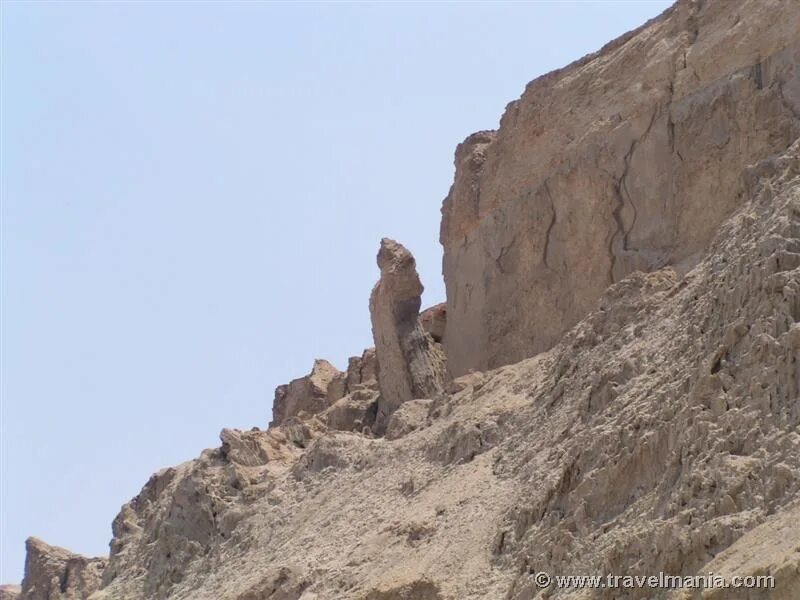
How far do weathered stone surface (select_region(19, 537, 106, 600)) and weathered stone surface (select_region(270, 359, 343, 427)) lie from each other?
4.65 meters

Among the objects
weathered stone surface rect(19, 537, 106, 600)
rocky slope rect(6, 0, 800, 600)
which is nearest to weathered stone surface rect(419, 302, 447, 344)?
rocky slope rect(6, 0, 800, 600)

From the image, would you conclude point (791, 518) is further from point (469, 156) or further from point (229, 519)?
point (469, 156)

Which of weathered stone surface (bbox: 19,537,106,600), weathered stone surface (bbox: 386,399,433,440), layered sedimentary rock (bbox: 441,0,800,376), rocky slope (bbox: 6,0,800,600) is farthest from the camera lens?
weathered stone surface (bbox: 19,537,106,600)

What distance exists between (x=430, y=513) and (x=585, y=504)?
3.67m

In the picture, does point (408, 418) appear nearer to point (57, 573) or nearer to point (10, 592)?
point (57, 573)

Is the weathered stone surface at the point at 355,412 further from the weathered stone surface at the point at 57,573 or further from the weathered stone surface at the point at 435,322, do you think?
the weathered stone surface at the point at 57,573

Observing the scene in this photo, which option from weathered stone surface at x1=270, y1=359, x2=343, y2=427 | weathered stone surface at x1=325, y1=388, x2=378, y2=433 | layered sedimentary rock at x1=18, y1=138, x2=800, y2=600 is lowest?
layered sedimentary rock at x1=18, y1=138, x2=800, y2=600

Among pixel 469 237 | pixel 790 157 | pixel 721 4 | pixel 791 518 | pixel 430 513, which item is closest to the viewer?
pixel 791 518

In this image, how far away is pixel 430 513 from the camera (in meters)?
21.5

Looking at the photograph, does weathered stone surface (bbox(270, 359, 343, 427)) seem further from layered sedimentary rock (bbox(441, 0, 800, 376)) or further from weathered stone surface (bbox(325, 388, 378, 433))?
layered sedimentary rock (bbox(441, 0, 800, 376))

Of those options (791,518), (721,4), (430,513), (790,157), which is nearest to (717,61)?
(721,4)

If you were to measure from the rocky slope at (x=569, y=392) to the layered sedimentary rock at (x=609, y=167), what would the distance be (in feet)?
0.12

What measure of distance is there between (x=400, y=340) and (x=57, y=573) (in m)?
7.64

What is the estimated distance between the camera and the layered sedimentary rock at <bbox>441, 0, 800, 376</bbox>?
23688 mm
